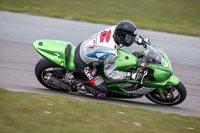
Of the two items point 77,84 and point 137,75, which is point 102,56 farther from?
point 77,84

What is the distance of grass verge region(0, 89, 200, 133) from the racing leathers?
24.0 inches

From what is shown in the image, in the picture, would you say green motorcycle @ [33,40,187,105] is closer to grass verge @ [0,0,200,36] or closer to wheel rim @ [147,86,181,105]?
wheel rim @ [147,86,181,105]

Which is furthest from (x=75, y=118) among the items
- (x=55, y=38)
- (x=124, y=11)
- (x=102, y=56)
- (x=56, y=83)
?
(x=124, y=11)

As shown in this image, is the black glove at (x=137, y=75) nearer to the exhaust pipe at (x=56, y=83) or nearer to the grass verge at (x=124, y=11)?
the exhaust pipe at (x=56, y=83)

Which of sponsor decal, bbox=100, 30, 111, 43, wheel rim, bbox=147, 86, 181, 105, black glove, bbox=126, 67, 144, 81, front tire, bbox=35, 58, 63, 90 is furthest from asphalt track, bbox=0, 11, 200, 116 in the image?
sponsor decal, bbox=100, 30, 111, 43

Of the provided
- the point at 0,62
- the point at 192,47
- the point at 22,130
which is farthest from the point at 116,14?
the point at 22,130

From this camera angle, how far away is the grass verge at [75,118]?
15.6 feet

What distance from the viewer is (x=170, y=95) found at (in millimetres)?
6602

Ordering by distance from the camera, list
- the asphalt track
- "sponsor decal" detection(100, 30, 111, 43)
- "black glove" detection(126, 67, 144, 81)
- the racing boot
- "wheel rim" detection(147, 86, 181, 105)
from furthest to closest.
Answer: the asphalt track
the racing boot
"wheel rim" detection(147, 86, 181, 105)
"black glove" detection(126, 67, 144, 81)
"sponsor decal" detection(100, 30, 111, 43)

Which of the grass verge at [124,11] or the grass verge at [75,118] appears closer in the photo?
the grass verge at [75,118]

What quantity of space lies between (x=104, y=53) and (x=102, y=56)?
3.8 inches

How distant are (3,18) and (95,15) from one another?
4073 millimetres

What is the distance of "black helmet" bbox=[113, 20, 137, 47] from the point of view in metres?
5.96

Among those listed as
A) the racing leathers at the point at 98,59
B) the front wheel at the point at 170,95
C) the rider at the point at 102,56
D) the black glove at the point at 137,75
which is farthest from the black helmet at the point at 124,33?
the front wheel at the point at 170,95
